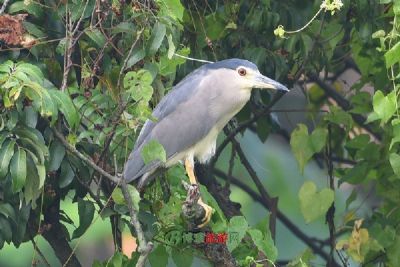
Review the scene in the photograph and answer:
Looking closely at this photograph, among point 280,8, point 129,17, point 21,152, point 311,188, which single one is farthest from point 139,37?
point 311,188

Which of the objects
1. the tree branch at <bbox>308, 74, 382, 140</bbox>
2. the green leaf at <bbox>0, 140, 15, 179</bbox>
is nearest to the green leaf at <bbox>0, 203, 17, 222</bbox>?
the green leaf at <bbox>0, 140, 15, 179</bbox>

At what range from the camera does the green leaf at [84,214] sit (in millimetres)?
4137

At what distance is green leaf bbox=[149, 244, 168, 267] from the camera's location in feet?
13.4

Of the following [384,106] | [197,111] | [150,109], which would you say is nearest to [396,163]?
[384,106]

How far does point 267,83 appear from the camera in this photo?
404cm

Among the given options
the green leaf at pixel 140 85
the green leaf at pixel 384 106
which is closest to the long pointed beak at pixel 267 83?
the green leaf at pixel 384 106

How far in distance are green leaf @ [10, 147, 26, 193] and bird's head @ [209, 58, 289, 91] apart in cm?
83

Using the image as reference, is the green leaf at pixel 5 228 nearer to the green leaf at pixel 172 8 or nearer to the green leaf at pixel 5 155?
the green leaf at pixel 5 155

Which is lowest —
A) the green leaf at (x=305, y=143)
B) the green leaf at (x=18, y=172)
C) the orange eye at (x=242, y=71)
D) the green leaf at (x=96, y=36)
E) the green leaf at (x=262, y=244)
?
the green leaf at (x=305, y=143)

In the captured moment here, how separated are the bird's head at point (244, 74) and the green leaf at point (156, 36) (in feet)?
1.35

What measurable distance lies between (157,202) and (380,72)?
1.25 m

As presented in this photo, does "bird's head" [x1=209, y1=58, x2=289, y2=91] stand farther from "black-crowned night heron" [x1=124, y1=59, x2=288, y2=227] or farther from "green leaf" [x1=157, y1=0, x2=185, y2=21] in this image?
"green leaf" [x1=157, y1=0, x2=185, y2=21]

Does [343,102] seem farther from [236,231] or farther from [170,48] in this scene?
[170,48]

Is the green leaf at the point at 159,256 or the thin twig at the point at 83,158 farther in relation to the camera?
the green leaf at the point at 159,256
